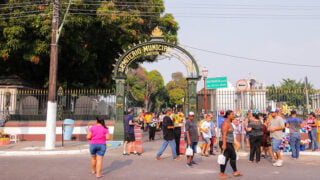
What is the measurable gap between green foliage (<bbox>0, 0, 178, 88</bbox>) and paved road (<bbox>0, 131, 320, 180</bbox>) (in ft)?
26.0

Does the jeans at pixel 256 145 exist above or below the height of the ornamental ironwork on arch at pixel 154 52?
below

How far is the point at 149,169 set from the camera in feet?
23.3

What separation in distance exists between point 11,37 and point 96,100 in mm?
6246

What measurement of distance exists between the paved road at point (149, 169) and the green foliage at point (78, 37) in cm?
794

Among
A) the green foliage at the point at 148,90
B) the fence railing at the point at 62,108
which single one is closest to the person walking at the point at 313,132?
the fence railing at the point at 62,108

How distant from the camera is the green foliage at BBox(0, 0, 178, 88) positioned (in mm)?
15500

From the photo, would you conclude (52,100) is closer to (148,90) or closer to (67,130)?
(67,130)

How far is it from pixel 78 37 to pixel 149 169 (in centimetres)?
1289

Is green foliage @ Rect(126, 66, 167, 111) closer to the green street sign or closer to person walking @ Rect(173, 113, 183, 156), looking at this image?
the green street sign

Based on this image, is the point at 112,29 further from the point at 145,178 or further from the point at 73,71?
the point at 145,178

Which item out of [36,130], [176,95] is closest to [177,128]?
[36,130]

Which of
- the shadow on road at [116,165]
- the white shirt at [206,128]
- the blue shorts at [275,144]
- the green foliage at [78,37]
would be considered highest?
the green foliage at [78,37]

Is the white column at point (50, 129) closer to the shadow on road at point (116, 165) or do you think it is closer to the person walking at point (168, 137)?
the shadow on road at point (116, 165)

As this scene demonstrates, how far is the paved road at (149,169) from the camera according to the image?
6258 mm
